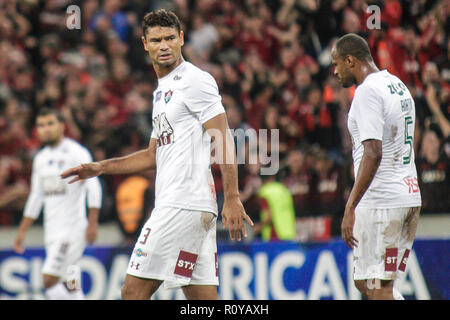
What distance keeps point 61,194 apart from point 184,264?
403 cm

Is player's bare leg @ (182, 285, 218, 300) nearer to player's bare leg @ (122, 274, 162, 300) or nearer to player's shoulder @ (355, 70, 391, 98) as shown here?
player's bare leg @ (122, 274, 162, 300)

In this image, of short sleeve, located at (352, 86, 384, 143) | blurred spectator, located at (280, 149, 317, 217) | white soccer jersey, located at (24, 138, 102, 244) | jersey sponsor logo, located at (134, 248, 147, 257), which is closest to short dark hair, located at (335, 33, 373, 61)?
short sleeve, located at (352, 86, 384, 143)

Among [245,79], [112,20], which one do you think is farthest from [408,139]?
[112,20]

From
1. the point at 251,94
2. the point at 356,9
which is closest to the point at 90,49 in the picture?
the point at 251,94

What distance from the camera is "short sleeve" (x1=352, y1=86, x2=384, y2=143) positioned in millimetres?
4902

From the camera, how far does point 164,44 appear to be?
4.76 metres

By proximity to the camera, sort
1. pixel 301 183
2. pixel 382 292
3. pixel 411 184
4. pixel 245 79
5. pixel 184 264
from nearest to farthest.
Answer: pixel 184 264 < pixel 382 292 < pixel 411 184 < pixel 301 183 < pixel 245 79

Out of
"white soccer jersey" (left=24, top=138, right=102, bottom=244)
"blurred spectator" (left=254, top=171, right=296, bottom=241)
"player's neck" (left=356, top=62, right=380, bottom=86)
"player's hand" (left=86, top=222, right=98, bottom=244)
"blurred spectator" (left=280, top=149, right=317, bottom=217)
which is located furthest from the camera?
"blurred spectator" (left=254, top=171, right=296, bottom=241)

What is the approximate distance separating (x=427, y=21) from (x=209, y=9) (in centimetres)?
501

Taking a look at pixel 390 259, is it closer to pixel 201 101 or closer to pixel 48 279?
pixel 201 101

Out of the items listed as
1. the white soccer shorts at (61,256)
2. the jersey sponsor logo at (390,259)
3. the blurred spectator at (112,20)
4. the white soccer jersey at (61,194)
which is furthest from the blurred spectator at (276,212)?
the blurred spectator at (112,20)

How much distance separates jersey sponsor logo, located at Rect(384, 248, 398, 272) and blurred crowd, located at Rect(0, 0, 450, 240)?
282 cm

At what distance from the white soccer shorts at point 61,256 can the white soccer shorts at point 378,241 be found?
154 inches

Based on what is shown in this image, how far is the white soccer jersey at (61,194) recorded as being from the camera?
8.25 metres
